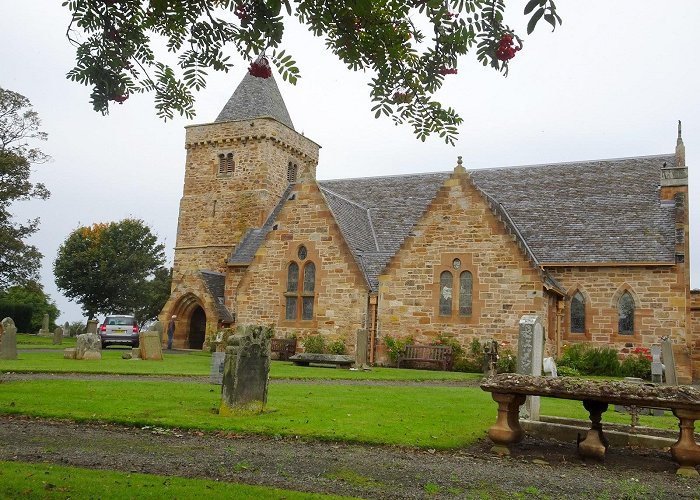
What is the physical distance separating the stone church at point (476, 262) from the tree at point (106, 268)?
2516cm

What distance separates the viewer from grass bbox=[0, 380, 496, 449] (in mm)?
10219

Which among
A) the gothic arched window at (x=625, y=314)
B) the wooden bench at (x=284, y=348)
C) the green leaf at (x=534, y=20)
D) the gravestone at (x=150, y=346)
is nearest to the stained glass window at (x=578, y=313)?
the gothic arched window at (x=625, y=314)

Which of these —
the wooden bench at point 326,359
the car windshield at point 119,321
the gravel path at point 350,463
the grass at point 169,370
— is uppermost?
the car windshield at point 119,321

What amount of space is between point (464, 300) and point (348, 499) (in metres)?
20.2

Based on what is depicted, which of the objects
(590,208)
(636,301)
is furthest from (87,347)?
(590,208)

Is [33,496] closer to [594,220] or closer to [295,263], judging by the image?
[295,263]

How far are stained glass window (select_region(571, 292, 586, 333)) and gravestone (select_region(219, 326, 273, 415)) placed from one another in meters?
18.6

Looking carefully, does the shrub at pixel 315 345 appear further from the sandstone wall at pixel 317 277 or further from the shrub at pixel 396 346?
the shrub at pixel 396 346

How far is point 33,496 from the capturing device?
6.10m

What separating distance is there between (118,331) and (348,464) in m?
28.5

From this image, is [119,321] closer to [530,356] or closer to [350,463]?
[530,356]

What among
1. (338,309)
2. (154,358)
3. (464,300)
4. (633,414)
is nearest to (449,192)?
(464,300)

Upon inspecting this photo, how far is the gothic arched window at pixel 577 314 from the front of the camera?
2762 cm

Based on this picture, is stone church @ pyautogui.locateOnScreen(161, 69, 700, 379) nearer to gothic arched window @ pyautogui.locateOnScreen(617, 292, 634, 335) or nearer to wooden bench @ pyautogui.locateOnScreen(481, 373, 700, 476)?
gothic arched window @ pyautogui.locateOnScreen(617, 292, 634, 335)
